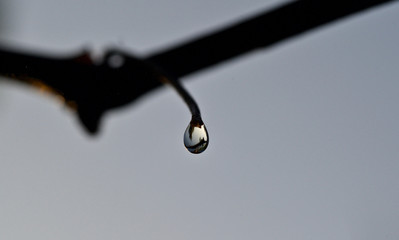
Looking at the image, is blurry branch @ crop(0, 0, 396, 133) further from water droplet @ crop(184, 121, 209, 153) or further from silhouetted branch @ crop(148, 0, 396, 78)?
water droplet @ crop(184, 121, 209, 153)

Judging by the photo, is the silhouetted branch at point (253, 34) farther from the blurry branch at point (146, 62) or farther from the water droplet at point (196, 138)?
the water droplet at point (196, 138)

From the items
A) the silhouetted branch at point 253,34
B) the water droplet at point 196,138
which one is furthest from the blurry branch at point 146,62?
the water droplet at point 196,138

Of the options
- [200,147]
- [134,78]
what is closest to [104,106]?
[134,78]

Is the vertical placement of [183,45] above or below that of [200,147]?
above

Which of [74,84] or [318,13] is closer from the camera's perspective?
[318,13]

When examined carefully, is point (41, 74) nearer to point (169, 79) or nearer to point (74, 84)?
point (74, 84)

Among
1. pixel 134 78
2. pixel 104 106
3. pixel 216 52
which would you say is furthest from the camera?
pixel 104 106
